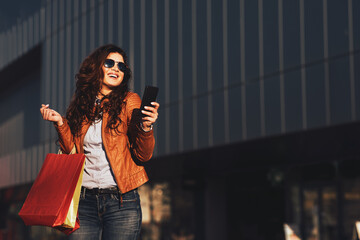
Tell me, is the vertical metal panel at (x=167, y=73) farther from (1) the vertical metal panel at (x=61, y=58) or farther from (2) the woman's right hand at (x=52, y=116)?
(2) the woman's right hand at (x=52, y=116)

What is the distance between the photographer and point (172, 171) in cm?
1962

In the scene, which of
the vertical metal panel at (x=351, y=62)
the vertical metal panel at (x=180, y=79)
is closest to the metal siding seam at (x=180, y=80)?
the vertical metal panel at (x=180, y=79)

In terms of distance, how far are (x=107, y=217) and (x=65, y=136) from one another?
51 centimetres

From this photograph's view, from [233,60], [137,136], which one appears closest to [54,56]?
[233,60]

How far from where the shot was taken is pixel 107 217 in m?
3.74

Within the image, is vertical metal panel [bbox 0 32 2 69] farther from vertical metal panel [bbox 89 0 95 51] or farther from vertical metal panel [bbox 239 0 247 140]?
vertical metal panel [bbox 239 0 247 140]

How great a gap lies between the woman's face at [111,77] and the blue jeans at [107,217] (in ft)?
2.18

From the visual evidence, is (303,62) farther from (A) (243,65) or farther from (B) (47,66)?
(B) (47,66)

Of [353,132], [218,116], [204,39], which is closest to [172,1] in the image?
[204,39]

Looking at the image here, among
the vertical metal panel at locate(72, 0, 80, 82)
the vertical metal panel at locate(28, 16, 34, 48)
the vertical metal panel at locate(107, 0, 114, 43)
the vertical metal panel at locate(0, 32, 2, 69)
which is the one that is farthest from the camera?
the vertical metal panel at locate(0, 32, 2, 69)

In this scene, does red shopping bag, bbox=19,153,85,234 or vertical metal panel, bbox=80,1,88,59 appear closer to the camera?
red shopping bag, bbox=19,153,85,234

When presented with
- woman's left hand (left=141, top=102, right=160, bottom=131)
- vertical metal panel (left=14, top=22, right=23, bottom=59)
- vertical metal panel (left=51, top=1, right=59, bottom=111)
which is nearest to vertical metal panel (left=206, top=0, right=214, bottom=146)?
vertical metal panel (left=51, top=1, right=59, bottom=111)

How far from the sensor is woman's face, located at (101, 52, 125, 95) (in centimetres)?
404

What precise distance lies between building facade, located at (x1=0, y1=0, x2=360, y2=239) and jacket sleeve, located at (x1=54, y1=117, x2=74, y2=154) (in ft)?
32.9
